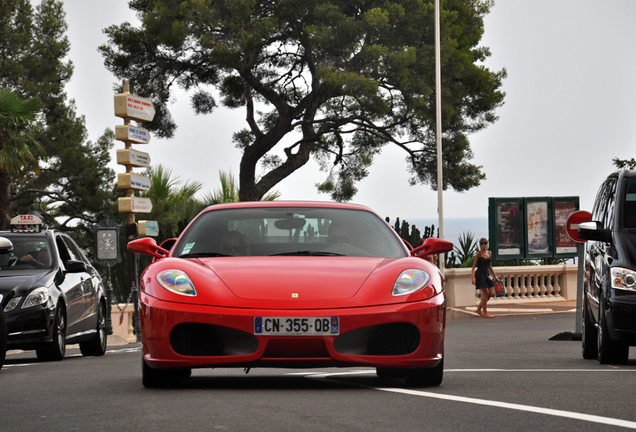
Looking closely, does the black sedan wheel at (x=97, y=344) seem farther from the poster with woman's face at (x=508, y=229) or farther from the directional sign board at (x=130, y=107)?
the poster with woman's face at (x=508, y=229)

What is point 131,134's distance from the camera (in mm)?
23703

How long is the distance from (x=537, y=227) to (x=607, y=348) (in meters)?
22.2

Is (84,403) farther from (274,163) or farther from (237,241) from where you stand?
(274,163)

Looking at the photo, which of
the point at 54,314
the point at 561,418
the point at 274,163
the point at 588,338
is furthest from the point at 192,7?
the point at 561,418

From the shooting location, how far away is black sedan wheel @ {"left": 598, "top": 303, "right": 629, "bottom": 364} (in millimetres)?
9422

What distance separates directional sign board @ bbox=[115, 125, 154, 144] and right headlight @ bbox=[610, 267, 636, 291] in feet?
52.9

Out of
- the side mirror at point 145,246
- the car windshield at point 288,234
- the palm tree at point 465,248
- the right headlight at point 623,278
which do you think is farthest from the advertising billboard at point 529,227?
the side mirror at point 145,246

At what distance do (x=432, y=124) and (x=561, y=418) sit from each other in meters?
29.0

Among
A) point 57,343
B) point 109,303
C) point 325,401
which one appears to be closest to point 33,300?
point 57,343

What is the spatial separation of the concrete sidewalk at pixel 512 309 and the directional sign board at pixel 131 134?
30.3ft

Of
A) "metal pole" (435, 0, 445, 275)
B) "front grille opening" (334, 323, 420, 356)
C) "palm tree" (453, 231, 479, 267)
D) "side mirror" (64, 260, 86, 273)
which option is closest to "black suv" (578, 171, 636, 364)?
"front grille opening" (334, 323, 420, 356)

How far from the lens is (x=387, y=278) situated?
642cm

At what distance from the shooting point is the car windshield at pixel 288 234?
711 cm

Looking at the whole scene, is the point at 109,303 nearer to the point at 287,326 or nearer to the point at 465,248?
the point at 465,248
